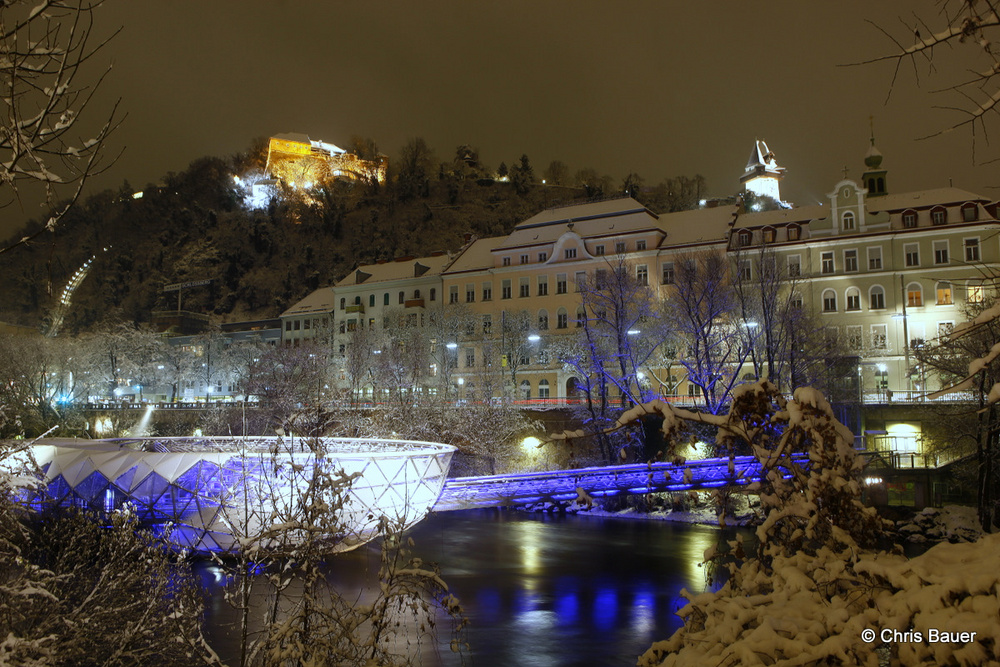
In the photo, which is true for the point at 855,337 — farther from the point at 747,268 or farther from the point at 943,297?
the point at 747,268

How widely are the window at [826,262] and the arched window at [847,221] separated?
84.2 inches

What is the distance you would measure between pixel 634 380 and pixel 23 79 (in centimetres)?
4130

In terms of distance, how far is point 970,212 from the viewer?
159 ft

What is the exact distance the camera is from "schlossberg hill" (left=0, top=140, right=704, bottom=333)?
388ft

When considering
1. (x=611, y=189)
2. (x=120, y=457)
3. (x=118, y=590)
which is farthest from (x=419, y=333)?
(x=611, y=189)

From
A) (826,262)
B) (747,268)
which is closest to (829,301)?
(826,262)

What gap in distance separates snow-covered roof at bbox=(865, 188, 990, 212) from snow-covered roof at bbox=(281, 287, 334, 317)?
186ft

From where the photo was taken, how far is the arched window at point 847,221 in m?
51.8

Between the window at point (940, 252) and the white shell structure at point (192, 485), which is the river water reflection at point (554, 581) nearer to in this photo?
the white shell structure at point (192, 485)

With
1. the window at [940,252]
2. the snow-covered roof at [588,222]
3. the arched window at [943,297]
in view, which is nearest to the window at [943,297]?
the arched window at [943,297]

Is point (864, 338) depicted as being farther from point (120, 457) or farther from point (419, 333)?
point (120, 457)

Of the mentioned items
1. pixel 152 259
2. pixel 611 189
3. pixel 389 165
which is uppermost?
pixel 389 165

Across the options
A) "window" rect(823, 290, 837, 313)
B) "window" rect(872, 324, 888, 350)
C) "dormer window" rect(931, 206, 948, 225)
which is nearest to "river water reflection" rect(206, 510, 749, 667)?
"window" rect(872, 324, 888, 350)

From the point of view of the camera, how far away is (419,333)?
59.7m
